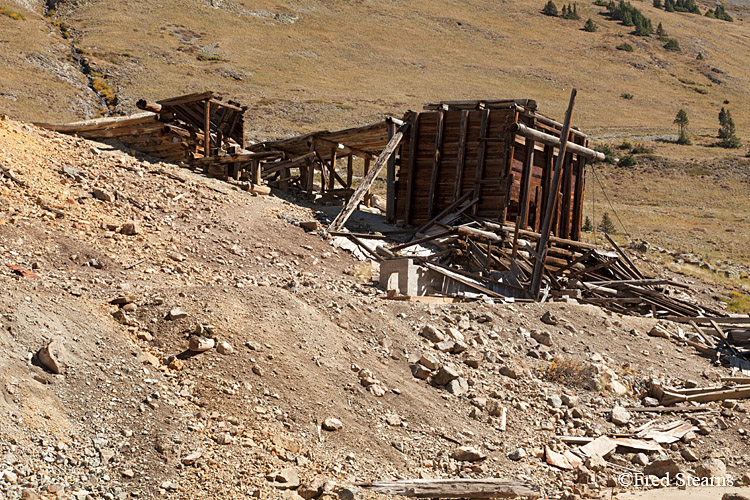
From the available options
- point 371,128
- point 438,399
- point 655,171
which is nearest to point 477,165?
point 371,128

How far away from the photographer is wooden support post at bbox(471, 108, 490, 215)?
727 inches

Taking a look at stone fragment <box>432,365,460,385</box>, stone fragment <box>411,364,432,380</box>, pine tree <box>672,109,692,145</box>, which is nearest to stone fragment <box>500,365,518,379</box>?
stone fragment <box>432,365,460,385</box>

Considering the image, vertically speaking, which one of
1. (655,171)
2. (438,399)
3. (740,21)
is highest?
(740,21)

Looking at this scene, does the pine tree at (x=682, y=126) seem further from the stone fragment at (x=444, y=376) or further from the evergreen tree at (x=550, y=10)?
the stone fragment at (x=444, y=376)

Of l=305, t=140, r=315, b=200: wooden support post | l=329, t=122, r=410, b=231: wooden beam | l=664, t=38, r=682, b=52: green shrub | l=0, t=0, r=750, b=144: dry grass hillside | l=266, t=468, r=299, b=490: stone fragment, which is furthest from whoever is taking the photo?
l=664, t=38, r=682, b=52: green shrub

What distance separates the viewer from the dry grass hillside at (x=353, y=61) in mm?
51875

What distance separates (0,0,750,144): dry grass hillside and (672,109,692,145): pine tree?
113 cm

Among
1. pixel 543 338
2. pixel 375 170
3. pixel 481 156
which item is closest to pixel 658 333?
pixel 543 338

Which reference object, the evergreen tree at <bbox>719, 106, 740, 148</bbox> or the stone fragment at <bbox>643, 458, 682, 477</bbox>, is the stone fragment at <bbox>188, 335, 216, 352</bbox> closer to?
the stone fragment at <bbox>643, 458, 682, 477</bbox>

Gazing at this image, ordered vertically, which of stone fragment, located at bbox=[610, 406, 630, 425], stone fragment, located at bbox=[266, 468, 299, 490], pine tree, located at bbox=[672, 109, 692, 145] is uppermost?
stone fragment, located at bbox=[266, 468, 299, 490]

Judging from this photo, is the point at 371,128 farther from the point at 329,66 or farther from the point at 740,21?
the point at 740,21

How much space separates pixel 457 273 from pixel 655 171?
35.2 m

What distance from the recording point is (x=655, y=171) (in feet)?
153

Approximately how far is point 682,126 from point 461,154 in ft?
159
